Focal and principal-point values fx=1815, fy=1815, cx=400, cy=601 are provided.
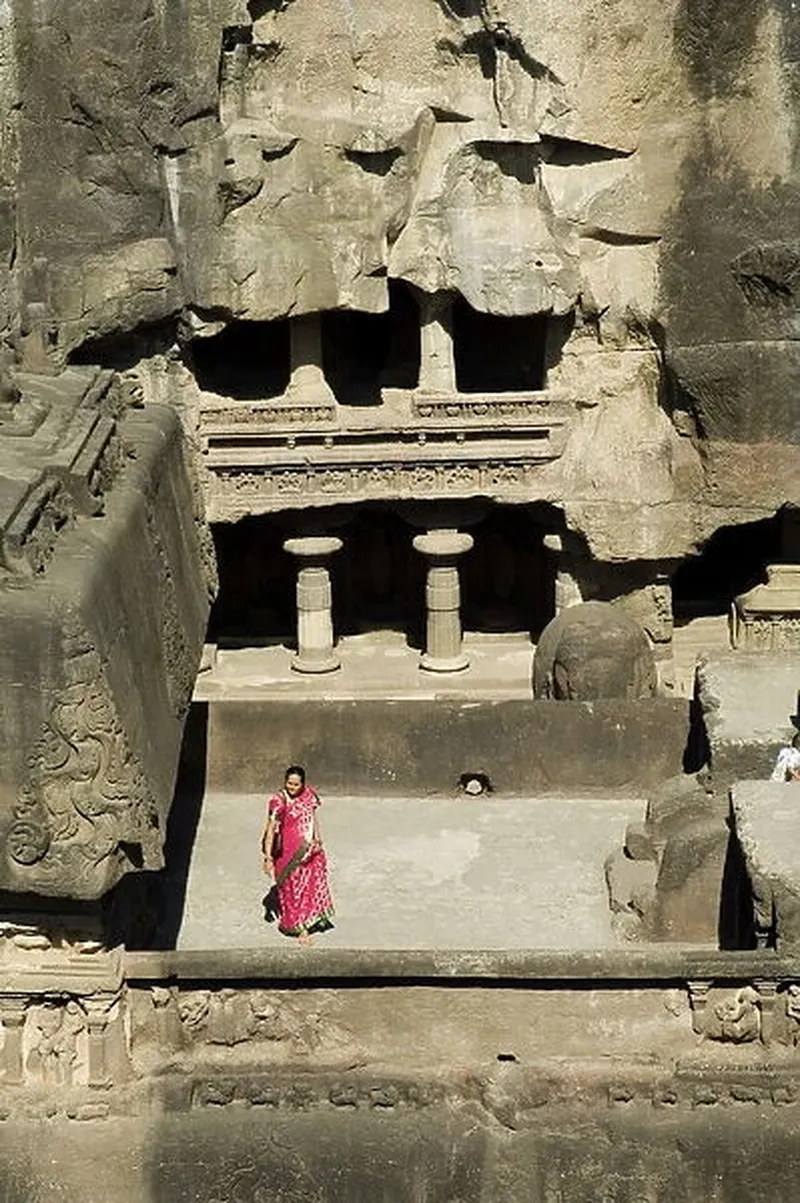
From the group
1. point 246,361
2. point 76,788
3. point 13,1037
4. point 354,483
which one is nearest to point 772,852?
point 76,788

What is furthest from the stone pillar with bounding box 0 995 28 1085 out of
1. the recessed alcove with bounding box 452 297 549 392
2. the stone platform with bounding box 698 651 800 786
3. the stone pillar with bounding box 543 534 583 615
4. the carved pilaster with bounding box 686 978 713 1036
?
the recessed alcove with bounding box 452 297 549 392

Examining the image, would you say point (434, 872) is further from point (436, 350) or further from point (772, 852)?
point (436, 350)


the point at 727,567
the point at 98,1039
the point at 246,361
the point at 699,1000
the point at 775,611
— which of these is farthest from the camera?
the point at 727,567

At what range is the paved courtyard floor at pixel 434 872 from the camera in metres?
10.7

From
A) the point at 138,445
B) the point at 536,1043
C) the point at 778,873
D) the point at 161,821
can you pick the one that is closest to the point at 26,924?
the point at 161,821

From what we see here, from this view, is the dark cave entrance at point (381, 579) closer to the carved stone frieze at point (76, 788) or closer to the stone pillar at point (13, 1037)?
the stone pillar at point (13, 1037)

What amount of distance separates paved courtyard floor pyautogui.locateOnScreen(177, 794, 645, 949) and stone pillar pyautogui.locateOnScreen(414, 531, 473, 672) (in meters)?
8.68

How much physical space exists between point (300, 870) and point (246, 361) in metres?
13.6

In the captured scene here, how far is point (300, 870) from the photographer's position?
34.2ft

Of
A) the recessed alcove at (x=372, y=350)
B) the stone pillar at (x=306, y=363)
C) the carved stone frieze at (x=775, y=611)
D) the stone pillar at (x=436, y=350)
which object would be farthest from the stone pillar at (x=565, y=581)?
the stone pillar at (x=306, y=363)

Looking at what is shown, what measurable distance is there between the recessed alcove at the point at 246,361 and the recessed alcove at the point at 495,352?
224 cm

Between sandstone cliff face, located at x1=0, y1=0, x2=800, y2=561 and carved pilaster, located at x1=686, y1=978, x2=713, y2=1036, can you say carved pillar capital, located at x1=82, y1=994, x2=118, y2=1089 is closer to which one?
carved pilaster, located at x1=686, y1=978, x2=713, y2=1036

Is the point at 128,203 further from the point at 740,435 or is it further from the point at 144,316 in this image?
the point at 740,435

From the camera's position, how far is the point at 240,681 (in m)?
21.0
